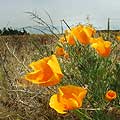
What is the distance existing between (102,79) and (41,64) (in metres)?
0.72

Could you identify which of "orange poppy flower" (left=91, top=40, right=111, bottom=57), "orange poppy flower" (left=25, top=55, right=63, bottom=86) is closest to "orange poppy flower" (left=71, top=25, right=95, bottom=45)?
"orange poppy flower" (left=91, top=40, right=111, bottom=57)

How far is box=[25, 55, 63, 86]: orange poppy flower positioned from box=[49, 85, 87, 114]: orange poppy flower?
6 centimetres

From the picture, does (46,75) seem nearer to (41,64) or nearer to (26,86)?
(41,64)

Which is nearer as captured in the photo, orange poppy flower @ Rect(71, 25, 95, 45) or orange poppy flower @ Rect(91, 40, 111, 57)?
orange poppy flower @ Rect(91, 40, 111, 57)

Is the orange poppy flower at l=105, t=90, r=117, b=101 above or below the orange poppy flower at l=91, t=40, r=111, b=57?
below

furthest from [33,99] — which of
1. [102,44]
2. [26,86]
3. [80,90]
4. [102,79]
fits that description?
[80,90]

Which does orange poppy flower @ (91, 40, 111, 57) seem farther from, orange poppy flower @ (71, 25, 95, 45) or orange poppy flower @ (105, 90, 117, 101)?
orange poppy flower @ (105, 90, 117, 101)

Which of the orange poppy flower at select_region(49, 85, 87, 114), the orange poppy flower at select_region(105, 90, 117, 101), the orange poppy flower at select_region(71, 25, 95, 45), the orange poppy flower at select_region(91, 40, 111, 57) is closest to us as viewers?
the orange poppy flower at select_region(49, 85, 87, 114)

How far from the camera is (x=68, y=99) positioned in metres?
1.84

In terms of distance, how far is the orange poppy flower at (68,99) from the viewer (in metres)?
1.78

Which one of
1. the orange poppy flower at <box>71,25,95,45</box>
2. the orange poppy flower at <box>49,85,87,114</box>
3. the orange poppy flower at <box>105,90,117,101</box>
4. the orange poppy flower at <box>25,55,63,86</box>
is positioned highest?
the orange poppy flower at <box>71,25,95,45</box>

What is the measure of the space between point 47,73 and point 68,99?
182 mm

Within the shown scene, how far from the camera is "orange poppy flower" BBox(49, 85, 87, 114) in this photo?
5.84 feet

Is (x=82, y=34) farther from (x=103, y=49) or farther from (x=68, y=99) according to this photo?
(x=68, y=99)
